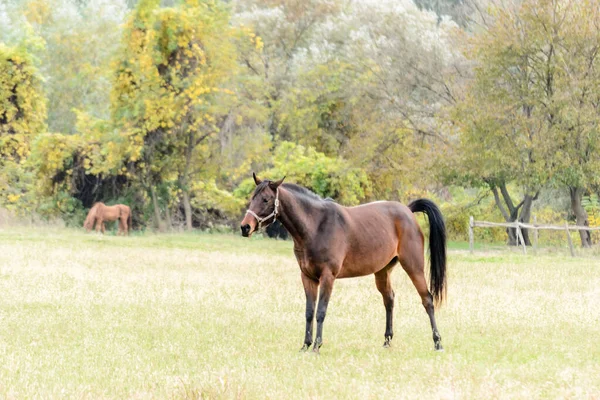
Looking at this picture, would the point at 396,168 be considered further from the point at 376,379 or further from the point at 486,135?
the point at 376,379

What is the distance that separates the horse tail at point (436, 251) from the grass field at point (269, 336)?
712 millimetres

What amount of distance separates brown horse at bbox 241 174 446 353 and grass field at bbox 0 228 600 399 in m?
0.73

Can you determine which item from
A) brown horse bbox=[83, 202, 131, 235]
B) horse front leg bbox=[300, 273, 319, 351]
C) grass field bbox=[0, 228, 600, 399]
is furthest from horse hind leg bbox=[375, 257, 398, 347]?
brown horse bbox=[83, 202, 131, 235]

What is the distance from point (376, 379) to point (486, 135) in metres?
26.9

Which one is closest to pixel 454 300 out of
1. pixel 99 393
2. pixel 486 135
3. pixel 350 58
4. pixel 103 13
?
pixel 99 393

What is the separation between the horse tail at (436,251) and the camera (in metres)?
11.8

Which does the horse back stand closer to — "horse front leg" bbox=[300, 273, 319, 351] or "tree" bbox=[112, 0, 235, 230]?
"horse front leg" bbox=[300, 273, 319, 351]

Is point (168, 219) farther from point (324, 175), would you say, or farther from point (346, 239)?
point (346, 239)

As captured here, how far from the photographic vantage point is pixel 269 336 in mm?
11898

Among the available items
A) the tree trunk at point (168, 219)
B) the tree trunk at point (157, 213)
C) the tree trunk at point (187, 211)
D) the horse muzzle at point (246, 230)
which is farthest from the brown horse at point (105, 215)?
the horse muzzle at point (246, 230)

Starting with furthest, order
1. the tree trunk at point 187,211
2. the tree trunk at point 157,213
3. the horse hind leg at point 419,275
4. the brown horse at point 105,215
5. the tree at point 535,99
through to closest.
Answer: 1. the tree trunk at point 187,211
2. the tree trunk at point 157,213
3. the brown horse at point 105,215
4. the tree at point 535,99
5. the horse hind leg at point 419,275

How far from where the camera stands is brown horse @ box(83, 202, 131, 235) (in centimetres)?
3775

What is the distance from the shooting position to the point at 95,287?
58.9ft

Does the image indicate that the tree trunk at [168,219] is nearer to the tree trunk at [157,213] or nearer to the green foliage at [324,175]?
the tree trunk at [157,213]
